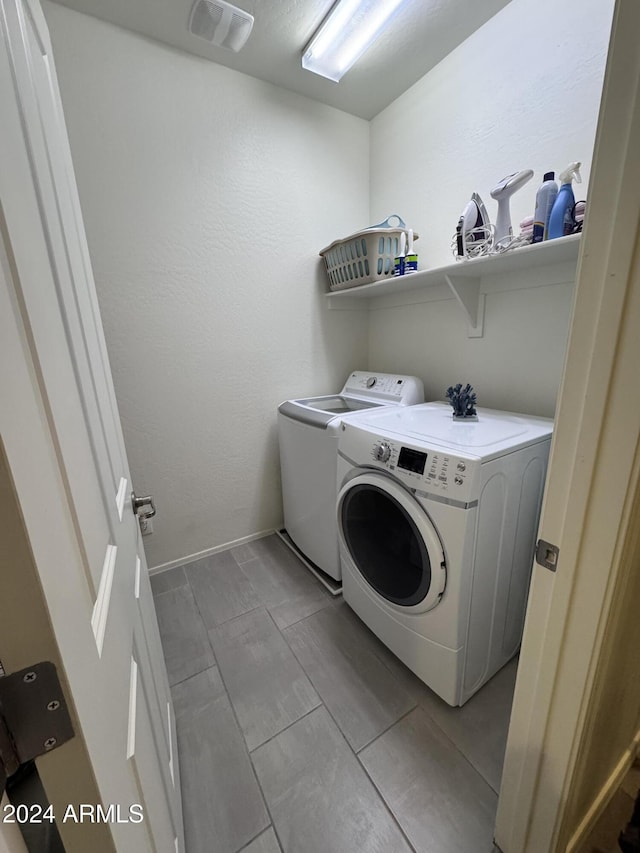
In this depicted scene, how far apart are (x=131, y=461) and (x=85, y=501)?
152cm

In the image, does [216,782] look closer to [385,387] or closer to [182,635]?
[182,635]

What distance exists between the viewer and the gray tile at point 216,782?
37.2 inches

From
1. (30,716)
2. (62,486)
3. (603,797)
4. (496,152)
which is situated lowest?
(603,797)

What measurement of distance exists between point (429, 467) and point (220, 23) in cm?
194

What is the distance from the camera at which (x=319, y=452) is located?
1669 millimetres

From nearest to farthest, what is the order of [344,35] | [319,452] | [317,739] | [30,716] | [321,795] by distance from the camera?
[30,716] → [321,795] → [317,739] → [344,35] → [319,452]

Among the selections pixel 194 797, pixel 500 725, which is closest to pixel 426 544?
pixel 500 725

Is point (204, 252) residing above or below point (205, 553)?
above

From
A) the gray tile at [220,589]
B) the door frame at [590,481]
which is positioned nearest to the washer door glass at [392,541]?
the door frame at [590,481]

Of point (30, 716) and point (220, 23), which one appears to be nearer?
point (30, 716)

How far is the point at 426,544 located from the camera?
3.58 ft

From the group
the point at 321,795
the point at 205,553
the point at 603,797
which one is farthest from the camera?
the point at 205,553

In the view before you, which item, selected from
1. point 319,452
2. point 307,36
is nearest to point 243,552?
point 319,452

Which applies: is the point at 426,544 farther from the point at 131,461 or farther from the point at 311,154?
the point at 311,154
